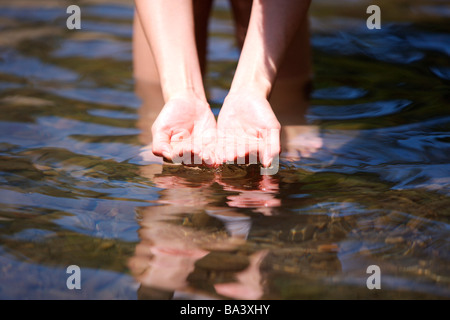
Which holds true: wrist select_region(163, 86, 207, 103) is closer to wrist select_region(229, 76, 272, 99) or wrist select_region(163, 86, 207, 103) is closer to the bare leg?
wrist select_region(229, 76, 272, 99)

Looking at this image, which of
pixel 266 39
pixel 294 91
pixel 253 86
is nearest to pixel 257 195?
pixel 253 86

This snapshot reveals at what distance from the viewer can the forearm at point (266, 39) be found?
1.65m

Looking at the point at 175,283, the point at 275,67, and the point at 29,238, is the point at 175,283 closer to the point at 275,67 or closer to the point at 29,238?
the point at 29,238

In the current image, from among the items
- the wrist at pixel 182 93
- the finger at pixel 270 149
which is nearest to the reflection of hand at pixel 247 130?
the finger at pixel 270 149

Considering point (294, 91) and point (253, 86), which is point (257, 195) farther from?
point (294, 91)

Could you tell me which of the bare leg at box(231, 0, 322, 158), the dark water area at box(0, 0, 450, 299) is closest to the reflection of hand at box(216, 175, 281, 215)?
the dark water area at box(0, 0, 450, 299)

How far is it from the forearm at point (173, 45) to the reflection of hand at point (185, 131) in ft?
0.15

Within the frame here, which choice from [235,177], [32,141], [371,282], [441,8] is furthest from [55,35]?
[371,282]

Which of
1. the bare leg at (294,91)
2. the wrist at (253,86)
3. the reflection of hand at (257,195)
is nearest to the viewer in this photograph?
the reflection of hand at (257,195)

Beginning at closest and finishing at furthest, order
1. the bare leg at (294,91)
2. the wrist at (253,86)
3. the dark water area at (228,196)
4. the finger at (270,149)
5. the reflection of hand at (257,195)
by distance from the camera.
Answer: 1. the dark water area at (228,196)
2. the reflection of hand at (257,195)
3. the finger at (270,149)
4. the wrist at (253,86)
5. the bare leg at (294,91)

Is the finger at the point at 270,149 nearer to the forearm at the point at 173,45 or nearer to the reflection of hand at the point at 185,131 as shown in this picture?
the reflection of hand at the point at 185,131

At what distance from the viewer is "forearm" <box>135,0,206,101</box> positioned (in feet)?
5.47

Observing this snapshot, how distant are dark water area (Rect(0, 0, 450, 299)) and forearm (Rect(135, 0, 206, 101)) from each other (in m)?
0.24
